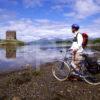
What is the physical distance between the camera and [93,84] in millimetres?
13672

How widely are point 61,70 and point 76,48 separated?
4.18ft

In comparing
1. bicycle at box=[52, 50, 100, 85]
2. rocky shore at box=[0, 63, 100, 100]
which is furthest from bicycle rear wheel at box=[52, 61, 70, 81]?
rocky shore at box=[0, 63, 100, 100]

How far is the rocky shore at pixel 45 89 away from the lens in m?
11.6

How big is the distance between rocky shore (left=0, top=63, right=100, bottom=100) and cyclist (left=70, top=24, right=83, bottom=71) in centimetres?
89

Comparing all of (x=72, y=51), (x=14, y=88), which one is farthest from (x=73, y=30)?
(x=14, y=88)

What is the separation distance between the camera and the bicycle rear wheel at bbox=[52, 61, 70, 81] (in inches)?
556

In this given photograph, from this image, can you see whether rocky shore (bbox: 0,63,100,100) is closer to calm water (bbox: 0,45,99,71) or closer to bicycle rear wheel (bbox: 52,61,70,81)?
bicycle rear wheel (bbox: 52,61,70,81)

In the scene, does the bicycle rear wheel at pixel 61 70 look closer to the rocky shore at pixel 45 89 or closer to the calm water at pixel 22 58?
the rocky shore at pixel 45 89

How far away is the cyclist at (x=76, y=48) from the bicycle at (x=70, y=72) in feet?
0.60

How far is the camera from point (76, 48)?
13938mm

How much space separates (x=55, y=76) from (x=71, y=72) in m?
1.05

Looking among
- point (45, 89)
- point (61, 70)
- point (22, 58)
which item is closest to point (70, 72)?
point (61, 70)

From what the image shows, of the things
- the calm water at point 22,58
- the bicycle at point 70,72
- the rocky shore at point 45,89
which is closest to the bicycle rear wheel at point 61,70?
the bicycle at point 70,72

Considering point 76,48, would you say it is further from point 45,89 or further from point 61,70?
point 45,89
